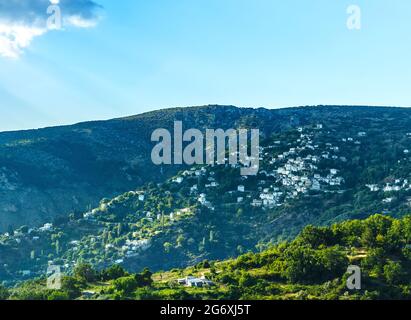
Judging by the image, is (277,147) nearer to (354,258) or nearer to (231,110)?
(231,110)

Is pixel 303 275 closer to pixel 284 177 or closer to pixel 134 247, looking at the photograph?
pixel 134 247

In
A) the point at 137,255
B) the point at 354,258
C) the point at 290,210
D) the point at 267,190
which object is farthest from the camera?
the point at 267,190

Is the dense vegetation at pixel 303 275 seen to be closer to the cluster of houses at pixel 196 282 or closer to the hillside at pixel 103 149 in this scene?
the cluster of houses at pixel 196 282

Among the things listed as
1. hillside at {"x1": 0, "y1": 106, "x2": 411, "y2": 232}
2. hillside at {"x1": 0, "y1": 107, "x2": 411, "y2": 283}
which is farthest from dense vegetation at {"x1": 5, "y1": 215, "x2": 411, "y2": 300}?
hillside at {"x1": 0, "y1": 106, "x2": 411, "y2": 232}

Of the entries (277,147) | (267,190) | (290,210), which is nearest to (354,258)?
(290,210)

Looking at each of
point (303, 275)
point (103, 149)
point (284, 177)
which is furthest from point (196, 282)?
point (103, 149)
